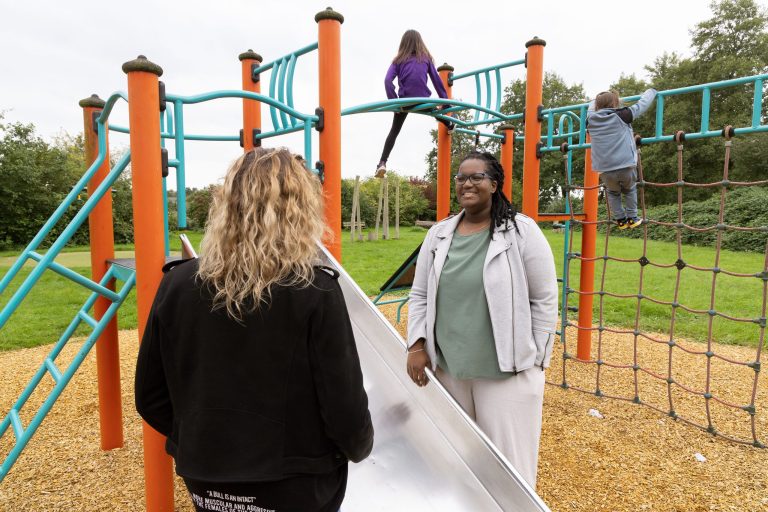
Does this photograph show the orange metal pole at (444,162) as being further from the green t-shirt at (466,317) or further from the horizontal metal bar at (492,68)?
the green t-shirt at (466,317)

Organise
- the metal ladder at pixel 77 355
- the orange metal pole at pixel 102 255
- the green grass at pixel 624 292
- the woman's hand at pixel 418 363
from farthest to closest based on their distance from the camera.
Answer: the green grass at pixel 624 292 → the orange metal pole at pixel 102 255 → the metal ladder at pixel 77 355 → the woman's hand at pixel 418 363

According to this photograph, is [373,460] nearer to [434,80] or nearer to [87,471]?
[87,471]

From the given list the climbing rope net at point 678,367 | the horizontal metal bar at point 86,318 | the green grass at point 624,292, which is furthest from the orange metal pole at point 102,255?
the green grass at point 624,292

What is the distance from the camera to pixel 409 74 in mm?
4449

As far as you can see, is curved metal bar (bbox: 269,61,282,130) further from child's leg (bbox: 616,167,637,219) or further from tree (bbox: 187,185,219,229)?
tree (bbox: 187,185,219,229)

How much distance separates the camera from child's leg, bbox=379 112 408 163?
4.60m

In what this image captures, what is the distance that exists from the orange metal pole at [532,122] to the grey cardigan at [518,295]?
210 cm

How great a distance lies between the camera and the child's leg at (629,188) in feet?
12.9

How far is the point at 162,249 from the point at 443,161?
3.72m

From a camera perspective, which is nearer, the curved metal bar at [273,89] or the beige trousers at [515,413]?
the beige trousers at [515,413]

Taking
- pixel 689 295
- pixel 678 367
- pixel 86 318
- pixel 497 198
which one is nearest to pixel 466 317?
pixel 497 198

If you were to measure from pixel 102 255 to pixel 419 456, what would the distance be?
240cm

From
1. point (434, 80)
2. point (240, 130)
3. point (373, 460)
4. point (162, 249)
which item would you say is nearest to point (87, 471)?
point (162, 249)

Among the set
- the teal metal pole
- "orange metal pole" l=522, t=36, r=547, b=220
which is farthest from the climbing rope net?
the teal metal pole
